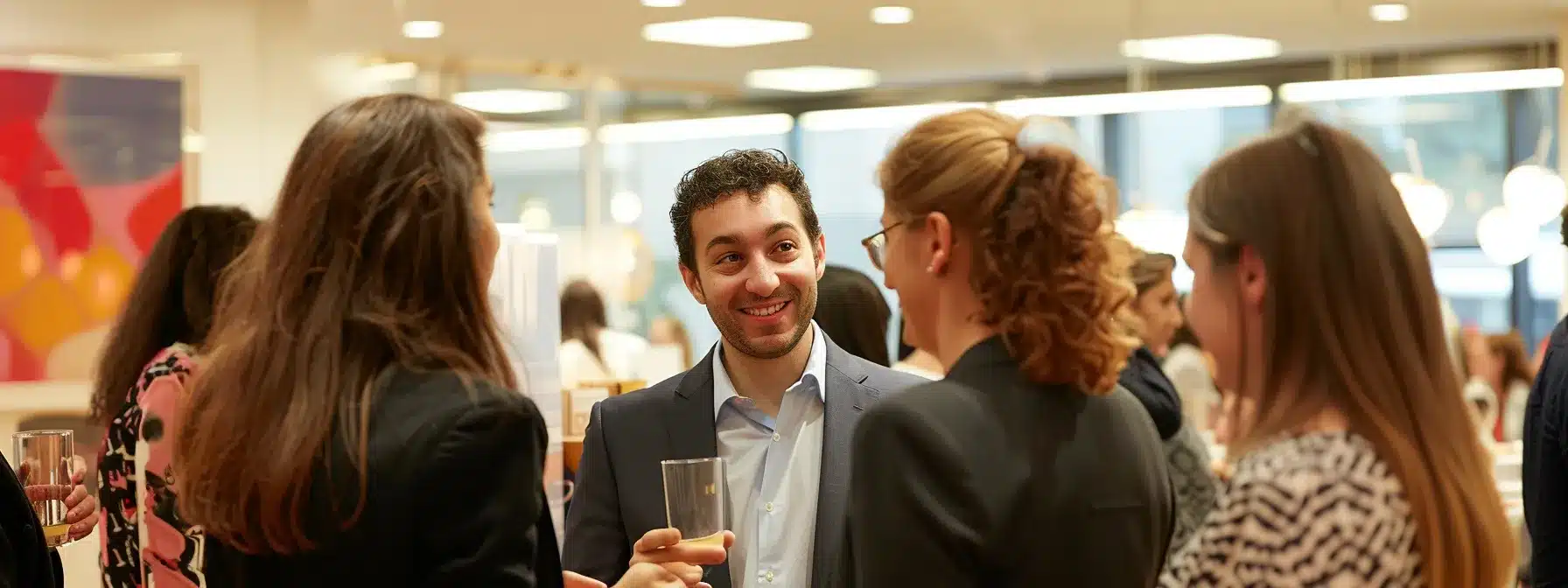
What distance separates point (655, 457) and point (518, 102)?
29.3 ft

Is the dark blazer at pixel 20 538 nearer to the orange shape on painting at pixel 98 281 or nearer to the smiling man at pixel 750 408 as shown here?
the smiling man at pixel 750 408

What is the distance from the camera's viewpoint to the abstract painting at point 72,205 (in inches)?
259

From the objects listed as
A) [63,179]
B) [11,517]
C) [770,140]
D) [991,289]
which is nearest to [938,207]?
[991,289]

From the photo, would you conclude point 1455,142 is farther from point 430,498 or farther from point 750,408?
point 430,498

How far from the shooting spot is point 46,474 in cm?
246

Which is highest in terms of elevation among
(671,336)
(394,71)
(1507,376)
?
(394,71)

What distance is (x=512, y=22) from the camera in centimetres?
888

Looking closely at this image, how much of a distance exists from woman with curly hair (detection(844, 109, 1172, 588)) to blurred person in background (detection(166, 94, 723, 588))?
15.2 inches

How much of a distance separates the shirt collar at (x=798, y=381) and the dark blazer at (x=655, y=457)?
0.03 ft

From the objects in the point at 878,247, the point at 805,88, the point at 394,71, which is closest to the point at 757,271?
the point at 878,247

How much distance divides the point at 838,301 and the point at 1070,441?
1600 mm

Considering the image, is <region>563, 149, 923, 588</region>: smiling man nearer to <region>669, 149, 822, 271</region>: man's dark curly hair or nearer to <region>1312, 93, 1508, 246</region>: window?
<region>669, 149, 822, 271</region>: man's dark curly hair

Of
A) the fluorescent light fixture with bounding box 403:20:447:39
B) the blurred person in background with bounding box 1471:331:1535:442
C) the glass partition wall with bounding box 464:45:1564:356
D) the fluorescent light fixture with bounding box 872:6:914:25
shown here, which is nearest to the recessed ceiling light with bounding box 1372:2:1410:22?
the glass partition wall with bounding box 464:45:1564:356

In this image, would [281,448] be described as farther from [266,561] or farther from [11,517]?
[11,517]
